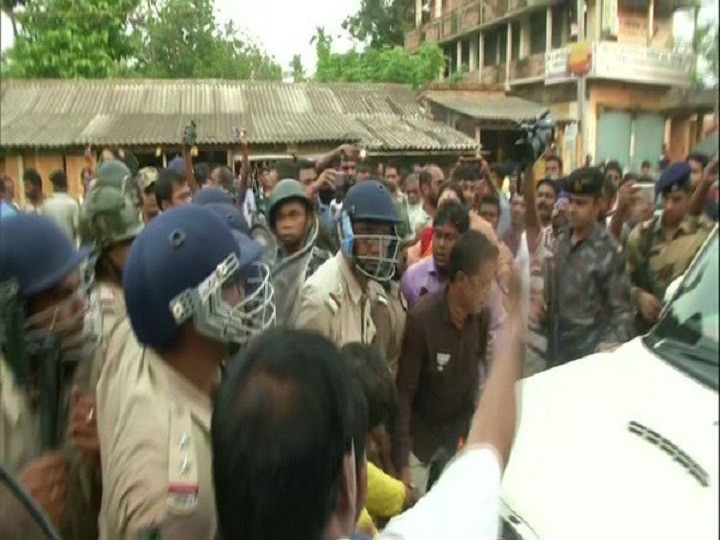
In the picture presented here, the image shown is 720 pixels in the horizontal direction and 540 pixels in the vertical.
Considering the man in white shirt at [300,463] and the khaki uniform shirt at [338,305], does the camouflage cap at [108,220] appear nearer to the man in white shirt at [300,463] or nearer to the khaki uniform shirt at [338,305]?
the khaki uniform shirt at [338,305]

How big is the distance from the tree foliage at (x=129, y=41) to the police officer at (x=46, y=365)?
1.18 meters

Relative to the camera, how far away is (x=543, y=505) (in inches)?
74.2

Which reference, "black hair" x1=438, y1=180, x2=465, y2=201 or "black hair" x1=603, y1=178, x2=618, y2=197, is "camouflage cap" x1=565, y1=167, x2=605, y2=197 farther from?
"black hair" x1=438, y1=180, x2=465, y2=201

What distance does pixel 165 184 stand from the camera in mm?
4805

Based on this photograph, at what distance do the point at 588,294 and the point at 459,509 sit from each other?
1585mm

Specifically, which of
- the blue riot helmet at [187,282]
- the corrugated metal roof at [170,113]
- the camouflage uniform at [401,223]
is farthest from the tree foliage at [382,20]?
the corrugated metal roof at [170,113]

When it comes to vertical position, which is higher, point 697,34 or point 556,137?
point 697,34

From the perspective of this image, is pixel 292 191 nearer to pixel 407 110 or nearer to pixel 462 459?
pixel 462 459

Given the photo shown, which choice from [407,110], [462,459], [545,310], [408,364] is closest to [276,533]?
[462,459]

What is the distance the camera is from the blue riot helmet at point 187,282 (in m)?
1.68

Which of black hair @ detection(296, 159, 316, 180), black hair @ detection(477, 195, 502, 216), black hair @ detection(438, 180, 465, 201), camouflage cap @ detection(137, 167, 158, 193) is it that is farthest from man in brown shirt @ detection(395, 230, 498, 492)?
black hair @ detection(296, 159, 316, 180)

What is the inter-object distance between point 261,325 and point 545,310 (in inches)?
45.6

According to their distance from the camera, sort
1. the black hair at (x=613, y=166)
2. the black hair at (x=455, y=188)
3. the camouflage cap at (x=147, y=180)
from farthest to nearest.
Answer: the black hair at (x=455, y=188)
the camouflage cap at (x=147, y=180)
the black hair at (x=613, y=166)

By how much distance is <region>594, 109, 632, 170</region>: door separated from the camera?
133 centimetres
